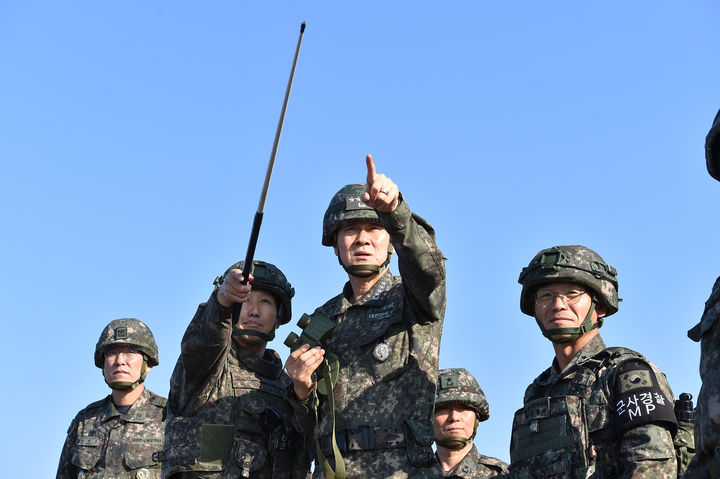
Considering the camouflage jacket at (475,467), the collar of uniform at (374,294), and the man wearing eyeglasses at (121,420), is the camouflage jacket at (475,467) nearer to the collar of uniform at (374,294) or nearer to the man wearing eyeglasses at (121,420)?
the man wearing eyeglasses at (121,420)

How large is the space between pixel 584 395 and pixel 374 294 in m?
2.03

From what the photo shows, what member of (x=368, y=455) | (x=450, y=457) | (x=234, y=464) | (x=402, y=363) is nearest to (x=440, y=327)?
(x=402, y=363)

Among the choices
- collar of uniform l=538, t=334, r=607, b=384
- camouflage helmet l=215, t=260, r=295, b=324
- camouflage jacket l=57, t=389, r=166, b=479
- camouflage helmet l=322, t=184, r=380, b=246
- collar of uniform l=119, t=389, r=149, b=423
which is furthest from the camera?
collar of uniform l=119, t=389, r=149, b=423

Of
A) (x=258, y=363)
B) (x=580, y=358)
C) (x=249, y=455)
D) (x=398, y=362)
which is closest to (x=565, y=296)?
(x=580, y=358)

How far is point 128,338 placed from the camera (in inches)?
587

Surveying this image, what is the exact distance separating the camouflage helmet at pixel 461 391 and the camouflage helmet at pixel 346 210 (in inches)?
156

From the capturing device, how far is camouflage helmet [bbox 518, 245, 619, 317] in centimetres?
1000

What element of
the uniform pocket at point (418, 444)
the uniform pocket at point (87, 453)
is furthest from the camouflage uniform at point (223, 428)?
the uniform pocket at point (87, 453)

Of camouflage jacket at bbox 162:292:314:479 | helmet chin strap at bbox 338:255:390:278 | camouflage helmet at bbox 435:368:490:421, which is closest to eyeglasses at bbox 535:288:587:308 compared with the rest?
helmet chin strap at bbox 338:255:390:278

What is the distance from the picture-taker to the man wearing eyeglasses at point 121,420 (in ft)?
45.8

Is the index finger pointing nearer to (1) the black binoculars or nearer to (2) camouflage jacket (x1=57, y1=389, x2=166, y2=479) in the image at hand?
(1) the black binoculars

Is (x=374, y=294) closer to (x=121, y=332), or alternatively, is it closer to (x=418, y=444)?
(x=418, y=444)

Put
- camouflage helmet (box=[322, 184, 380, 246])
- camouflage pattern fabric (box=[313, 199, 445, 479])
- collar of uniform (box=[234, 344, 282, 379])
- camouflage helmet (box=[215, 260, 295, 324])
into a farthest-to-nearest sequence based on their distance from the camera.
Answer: camouflage helmet (box=[215, 260, 295, 324])
collar of uniform (box=[234, 344, 282, 379])
camouflage helmet (box=[322, 184, 380, 246])
camouflage pattern fabric (box=[313, 199, 445, 479])

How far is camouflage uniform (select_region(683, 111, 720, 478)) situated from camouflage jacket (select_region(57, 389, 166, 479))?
9296 mm
